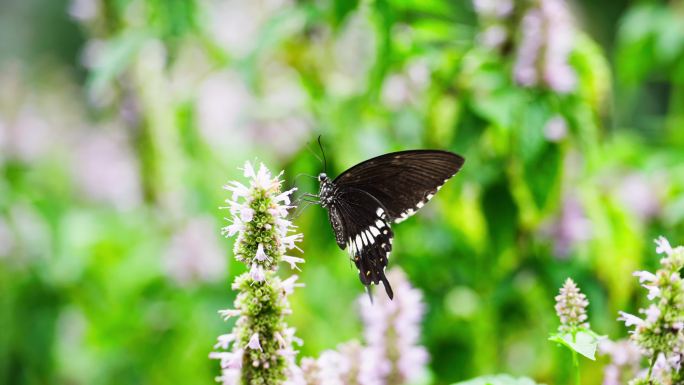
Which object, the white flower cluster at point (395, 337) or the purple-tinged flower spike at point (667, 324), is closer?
the purple-tinged flower spike at point (667, 324)

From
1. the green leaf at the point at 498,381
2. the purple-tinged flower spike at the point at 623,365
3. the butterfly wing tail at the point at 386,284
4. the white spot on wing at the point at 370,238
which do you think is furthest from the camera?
the white spot on wing at the point at 370,238

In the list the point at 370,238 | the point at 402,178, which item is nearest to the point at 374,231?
the point at 370,238

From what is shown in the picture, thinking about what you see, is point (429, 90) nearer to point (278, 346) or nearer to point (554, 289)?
point (554, 289)

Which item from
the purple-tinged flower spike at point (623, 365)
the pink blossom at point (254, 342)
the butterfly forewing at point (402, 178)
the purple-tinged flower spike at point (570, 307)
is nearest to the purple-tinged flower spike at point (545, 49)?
the butterfly forewing at point (402, 178)

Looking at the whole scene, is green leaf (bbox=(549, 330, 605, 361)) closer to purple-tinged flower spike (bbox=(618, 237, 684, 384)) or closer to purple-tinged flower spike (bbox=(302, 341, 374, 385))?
purple-tinged flower spike (bbox=(618, 237, 684, 384))

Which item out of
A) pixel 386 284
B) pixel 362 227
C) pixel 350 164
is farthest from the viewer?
pixel 350 164

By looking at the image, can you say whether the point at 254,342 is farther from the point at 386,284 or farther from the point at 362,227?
the point at 362,227

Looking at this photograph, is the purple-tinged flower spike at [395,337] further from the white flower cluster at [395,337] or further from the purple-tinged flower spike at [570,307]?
the purple-tinged flower spike at [570,307]

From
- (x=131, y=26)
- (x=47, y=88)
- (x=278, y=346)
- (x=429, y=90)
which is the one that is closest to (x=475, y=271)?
(x=429, y=90)
